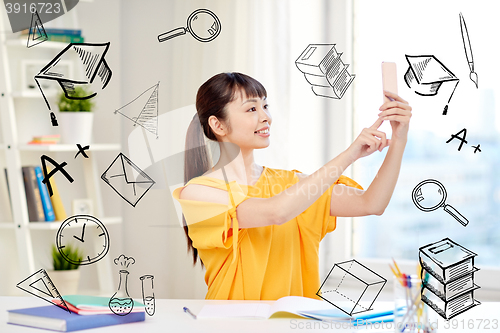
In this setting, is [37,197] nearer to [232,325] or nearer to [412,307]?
[232,325]

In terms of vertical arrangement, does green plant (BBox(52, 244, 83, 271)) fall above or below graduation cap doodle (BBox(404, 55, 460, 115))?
below

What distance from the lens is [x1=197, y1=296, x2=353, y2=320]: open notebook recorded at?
3.24 ft

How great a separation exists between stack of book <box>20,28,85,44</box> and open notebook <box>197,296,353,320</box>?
1.20 meters

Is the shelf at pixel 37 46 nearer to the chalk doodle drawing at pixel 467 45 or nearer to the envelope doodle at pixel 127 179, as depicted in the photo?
the envelope doodle at pixel 127 179

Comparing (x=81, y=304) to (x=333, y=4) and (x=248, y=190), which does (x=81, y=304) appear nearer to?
(x=248, y=190)

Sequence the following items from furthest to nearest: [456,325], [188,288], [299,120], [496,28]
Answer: [188,288]
[299,120]
[496,28]
[456,325]

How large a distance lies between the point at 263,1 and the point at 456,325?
1.09m

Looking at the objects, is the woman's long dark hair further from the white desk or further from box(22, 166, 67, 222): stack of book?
box(22, 166, 67, 222): stack of book

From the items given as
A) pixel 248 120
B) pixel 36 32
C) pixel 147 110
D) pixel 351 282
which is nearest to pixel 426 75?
pixel 248 120

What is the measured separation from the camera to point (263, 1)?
159cm

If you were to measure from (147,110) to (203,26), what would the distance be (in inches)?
12.8

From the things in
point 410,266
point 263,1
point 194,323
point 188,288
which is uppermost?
point 263,1

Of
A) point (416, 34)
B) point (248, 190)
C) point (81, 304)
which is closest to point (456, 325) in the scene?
point (248, 190)

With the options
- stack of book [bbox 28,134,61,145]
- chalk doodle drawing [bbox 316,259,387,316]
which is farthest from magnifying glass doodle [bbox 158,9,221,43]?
chalk doodle drawing [bbox 316,259,387,316]
